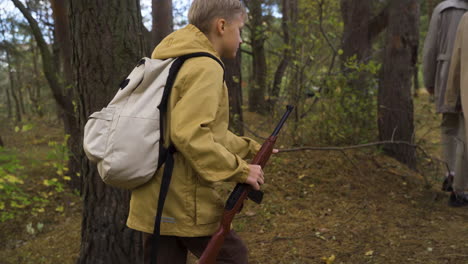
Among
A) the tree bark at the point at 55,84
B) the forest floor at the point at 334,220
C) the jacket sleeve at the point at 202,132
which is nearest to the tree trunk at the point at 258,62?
the forest floor at the point at 334,220

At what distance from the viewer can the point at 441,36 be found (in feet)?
14.1

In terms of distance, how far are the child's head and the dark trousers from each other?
99 centimetres

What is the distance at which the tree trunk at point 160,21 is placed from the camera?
5.73 meters

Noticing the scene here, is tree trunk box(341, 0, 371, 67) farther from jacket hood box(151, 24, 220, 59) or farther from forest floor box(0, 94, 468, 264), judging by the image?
jacket hood box(151, 24, 220, 59)

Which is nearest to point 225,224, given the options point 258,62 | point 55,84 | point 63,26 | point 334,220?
point 334,220

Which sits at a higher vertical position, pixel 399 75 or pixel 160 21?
pixel 160 21

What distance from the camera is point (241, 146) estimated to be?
2.20m

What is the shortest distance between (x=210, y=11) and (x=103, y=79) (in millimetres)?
1278

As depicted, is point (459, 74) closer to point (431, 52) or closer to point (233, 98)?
point (431, 52)

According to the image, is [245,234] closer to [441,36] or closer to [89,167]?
[89,167]

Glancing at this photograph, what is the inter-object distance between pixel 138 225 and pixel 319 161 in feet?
12.7

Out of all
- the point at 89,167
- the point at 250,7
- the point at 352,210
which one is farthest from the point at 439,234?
the point at 250,7

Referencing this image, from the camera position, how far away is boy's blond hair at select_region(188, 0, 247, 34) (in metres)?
1.93

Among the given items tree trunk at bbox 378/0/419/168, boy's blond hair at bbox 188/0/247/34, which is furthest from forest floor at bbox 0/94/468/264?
boy's blond hair at bbox 188/0/247/34
